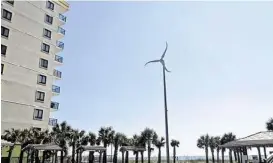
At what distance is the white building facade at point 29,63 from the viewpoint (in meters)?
38.0

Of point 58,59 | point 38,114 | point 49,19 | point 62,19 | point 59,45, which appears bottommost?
point 38,114

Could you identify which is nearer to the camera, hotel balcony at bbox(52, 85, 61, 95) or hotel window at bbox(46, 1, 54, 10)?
hotel balcony at bbox(52, 85, 61, 95)

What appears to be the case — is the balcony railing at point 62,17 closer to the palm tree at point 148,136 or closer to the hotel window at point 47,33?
the hotel window at point 47,33

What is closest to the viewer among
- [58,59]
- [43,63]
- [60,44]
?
[43,63]

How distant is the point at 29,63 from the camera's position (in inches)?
1642

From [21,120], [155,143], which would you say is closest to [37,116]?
[21,120]

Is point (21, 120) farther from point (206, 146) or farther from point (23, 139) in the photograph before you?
point (206, 146)

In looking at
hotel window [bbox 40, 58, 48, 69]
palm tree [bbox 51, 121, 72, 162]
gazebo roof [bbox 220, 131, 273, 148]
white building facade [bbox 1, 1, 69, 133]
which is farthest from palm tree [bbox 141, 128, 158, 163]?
gazebo roof [bbox 220, 131, 273, 148]

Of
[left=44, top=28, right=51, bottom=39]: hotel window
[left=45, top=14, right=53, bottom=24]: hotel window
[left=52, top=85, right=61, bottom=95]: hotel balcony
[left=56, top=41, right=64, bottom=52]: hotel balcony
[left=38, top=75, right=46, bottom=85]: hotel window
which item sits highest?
[left=45, top=14, right=53, bottom=24]: hotel window

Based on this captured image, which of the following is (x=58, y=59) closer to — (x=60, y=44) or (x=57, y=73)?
(x=57, y=73)

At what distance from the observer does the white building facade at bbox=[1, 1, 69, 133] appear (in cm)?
3803

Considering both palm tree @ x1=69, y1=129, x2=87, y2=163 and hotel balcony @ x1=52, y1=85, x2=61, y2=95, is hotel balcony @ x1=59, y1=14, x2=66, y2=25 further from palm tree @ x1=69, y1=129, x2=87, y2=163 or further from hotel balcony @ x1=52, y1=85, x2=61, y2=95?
palm tree @ x1=69, y1=129, x2=87, y2=163

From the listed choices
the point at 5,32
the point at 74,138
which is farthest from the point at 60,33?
the point at 74,138

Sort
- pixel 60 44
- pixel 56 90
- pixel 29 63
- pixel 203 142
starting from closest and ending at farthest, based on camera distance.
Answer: pixel 29 63 → pixel 56 90 → pixel 60 44 → pixel 203 142
